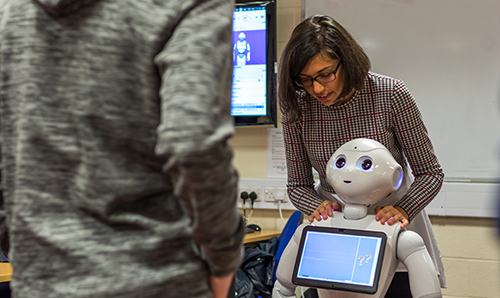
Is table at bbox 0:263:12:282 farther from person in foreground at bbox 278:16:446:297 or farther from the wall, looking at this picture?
the wall

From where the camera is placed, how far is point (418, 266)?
1.49m

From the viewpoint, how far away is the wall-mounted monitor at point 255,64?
325 centimetres

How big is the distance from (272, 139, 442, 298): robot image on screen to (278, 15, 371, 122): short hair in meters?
0.25

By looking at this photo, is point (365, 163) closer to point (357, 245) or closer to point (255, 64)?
point (357, 245)

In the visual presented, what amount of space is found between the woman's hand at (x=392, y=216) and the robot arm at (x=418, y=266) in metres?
0.04

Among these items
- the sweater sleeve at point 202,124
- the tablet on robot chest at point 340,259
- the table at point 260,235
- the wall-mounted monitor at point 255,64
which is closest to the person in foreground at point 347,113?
the tablet on robot chest at point 340,259

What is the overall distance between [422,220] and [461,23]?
5.67 feet

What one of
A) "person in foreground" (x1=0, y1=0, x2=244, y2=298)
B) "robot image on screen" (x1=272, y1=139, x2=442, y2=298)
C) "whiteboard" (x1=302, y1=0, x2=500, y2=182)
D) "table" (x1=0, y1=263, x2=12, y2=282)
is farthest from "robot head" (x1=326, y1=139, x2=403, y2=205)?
"whiteboard" (x1=302, y1=0, x2=500, y2=182)

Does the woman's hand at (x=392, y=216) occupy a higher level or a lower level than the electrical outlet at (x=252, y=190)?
higher

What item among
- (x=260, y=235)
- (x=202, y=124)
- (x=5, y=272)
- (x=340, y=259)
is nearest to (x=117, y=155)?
(x=202, y=124)

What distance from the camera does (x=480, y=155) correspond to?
9.55 ft

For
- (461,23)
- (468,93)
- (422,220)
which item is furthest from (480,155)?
(422,220)

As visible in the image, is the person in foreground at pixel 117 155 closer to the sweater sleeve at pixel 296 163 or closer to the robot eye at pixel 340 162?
the robot eye at pixel 340 162

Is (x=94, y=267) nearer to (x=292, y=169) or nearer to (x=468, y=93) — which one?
(x=292, y=169)
